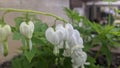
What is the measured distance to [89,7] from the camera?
2.38m

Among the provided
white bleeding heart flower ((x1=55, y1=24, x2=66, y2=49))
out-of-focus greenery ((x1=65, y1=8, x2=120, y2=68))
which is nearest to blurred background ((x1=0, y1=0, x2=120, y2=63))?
out-of-focus greenery ((x1=65, y1=8, x2=120, y2=68))

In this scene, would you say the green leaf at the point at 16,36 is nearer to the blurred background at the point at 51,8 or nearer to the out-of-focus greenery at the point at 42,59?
the out-of-focus greenery at the point at 42,59

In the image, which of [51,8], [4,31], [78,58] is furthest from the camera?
[51,8]

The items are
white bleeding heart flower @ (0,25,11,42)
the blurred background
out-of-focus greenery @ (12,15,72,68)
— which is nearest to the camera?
white bleeding heart flower @ (0,25,11,42)

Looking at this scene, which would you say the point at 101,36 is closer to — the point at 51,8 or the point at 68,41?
the point at 68,41

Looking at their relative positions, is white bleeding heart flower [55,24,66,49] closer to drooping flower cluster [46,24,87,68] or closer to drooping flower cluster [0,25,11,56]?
drooping flower cluster [46,24,87,68]

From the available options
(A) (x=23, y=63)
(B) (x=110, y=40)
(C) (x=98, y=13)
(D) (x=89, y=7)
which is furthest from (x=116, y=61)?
(C) (x=98, y=13)

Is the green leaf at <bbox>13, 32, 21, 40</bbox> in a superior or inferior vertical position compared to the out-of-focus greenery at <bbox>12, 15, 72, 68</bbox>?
superior

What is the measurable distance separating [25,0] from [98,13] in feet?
4.59

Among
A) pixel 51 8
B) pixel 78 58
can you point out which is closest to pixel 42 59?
pixel 78 58

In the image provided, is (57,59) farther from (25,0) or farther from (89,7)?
(89,7)

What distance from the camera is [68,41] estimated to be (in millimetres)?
528

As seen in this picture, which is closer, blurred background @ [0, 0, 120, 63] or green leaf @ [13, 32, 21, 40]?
green leaf @ [13, 32, 21, 40]

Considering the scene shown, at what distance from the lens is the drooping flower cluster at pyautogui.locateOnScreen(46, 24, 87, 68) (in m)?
0.50
